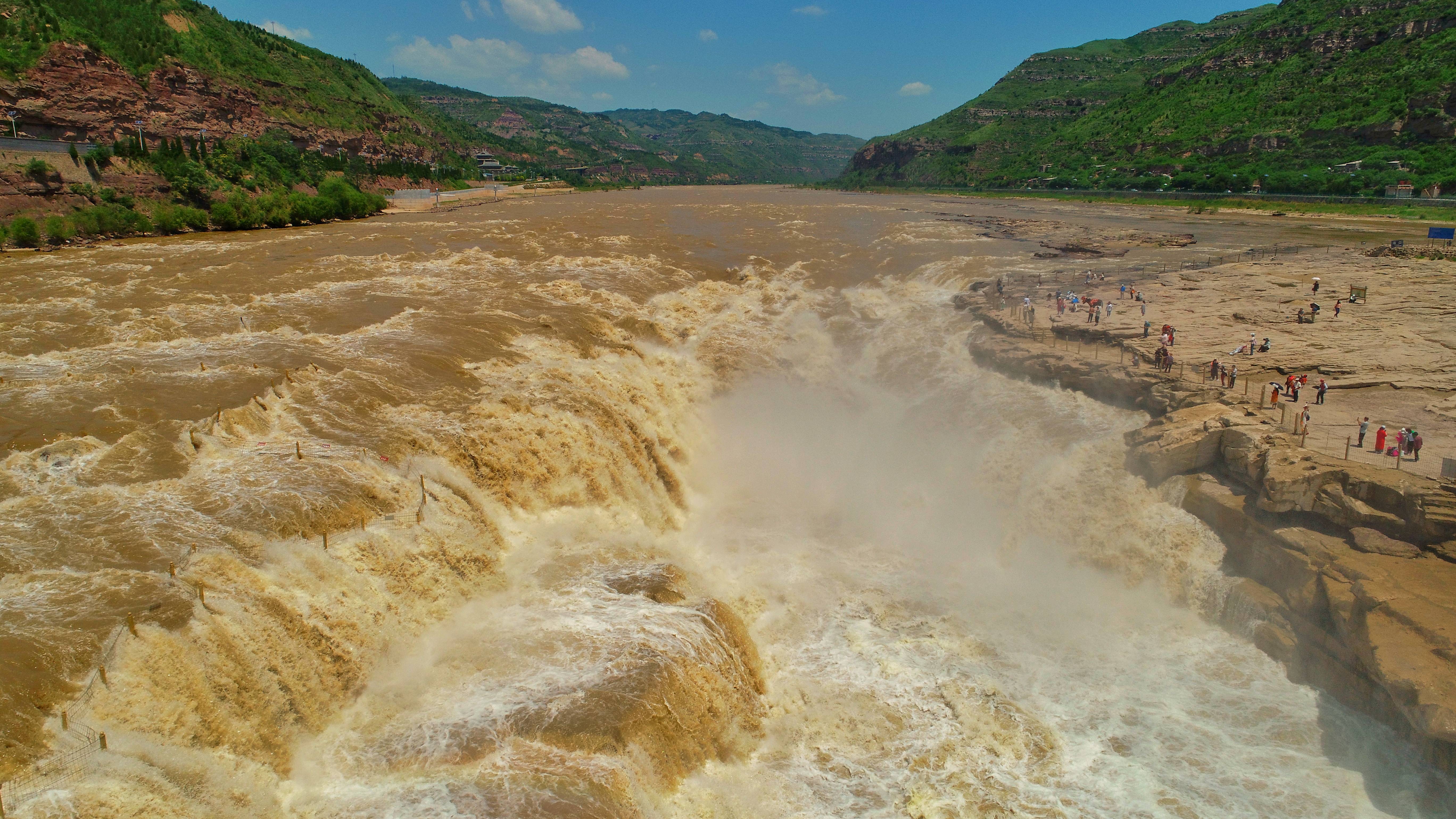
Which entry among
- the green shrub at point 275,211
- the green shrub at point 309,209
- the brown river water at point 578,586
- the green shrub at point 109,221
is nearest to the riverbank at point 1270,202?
the brown river water at point 578,586

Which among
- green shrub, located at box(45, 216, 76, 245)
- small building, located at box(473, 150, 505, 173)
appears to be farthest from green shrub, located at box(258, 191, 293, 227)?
small building, located at box(473, 150, 505, 173)

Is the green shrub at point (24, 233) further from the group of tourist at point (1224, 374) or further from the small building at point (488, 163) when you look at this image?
the small building at point (488, 163)

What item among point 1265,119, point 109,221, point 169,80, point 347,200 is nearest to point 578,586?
point 109,221

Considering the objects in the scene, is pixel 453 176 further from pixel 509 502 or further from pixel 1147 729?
pixel 1147 729

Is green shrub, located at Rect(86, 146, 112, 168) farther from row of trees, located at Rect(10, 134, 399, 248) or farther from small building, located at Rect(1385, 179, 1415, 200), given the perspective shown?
small building, located at Rect(1385, 179, 1415, 200)

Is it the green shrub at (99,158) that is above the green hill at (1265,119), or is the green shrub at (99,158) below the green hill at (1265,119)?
below
